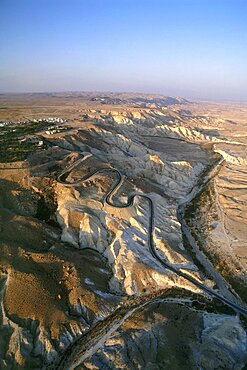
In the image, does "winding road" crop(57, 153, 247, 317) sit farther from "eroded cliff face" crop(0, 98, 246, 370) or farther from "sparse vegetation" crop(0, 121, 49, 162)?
"sparse vegetation" crop(0, 121, 49, 162)

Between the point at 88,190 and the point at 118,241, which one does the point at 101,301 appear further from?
the point at 88,190

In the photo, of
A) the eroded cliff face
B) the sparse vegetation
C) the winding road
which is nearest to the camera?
the eroded cliff face

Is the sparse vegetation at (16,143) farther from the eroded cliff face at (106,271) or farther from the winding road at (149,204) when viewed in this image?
the winding road at (149,204)

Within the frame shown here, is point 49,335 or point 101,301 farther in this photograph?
point 101,301

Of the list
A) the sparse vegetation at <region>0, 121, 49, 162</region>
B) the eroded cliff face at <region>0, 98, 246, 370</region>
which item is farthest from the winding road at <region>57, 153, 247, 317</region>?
the sparse vegetation at <region>0, 121, 49, 162</region>

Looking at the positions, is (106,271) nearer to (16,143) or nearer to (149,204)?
(149,204)

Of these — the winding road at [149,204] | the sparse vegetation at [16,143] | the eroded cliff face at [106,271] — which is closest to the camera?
the eroded cliff face at [106,271]

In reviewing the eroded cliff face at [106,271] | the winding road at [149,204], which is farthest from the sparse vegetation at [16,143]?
the winding road at [149,204]

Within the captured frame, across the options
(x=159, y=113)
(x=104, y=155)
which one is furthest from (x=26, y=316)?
(x=159, y=113)
